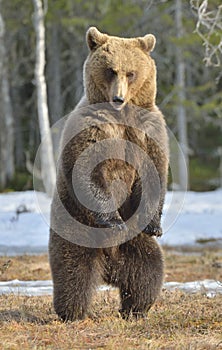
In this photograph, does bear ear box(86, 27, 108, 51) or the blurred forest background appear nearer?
bear ear box(86, 27, 108, 51)

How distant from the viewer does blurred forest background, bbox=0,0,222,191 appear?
2231 cm

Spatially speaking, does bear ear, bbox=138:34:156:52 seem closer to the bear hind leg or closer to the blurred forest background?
the bear hind leg

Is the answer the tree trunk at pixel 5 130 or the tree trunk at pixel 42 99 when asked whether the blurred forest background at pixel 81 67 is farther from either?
the tree trunk at pixel 42 99

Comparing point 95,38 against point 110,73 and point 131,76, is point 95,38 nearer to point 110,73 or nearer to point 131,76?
point 110,73

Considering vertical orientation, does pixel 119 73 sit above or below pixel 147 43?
below

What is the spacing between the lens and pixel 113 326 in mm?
5391

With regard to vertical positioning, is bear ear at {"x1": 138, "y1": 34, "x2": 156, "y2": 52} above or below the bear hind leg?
above

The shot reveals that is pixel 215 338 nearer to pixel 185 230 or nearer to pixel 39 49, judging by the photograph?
pixel 185 230

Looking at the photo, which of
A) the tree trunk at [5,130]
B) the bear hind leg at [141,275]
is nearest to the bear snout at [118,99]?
the bear hind leg at [141,275]

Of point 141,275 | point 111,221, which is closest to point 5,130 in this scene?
point 141,275

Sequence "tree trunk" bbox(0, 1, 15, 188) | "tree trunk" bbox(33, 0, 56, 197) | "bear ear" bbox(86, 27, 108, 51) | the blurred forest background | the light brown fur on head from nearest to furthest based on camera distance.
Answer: the light brown fur on head, "bear ear" bbox(86, 27, 108, 51), "tree trunk" bbox(33, 0, 56, 197), the blurred forest background, "tree trunk" bbox(0, 1, 15, 188)

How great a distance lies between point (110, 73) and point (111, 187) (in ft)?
3.13

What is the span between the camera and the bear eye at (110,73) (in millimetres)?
5773

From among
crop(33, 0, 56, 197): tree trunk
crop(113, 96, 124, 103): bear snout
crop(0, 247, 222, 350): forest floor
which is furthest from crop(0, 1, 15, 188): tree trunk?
crop(113, 96, 124, 103): bear snout
